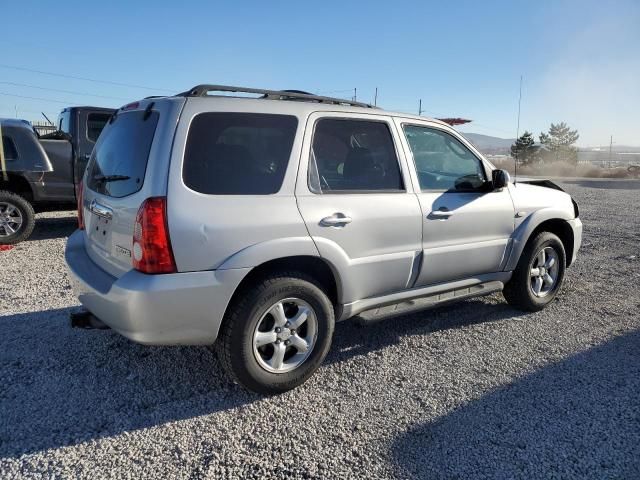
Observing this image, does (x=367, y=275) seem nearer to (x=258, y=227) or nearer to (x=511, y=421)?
(x=258, y=227)

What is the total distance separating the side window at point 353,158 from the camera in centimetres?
332

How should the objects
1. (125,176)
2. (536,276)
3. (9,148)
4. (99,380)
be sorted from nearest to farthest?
(125,176), (99,380), (536,276), (9,148)

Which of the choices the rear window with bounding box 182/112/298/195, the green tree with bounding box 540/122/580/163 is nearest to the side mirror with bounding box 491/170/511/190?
the rear window with bounding box 182/112/298/195

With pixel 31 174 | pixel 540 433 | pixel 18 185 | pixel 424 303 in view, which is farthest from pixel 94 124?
pixel 540 433

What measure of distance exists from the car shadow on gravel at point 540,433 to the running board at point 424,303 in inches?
32.1

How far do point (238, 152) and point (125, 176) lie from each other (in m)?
0.70

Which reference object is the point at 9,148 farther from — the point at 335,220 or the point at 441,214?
the point at 441,214

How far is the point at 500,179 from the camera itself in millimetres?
4121

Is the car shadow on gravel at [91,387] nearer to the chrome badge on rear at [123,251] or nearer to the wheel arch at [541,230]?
the chrome badge on rear at [123,251]

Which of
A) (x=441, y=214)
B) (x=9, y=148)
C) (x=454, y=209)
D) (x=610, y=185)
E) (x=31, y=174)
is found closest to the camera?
(x=441, y=214)

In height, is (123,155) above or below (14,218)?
above

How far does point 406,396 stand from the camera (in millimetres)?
3172

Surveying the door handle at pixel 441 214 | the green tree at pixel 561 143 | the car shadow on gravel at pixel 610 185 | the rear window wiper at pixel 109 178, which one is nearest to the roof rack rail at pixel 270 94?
the rear window wiper at pixel 109 178

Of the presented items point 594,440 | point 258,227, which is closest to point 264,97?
point 258,227
